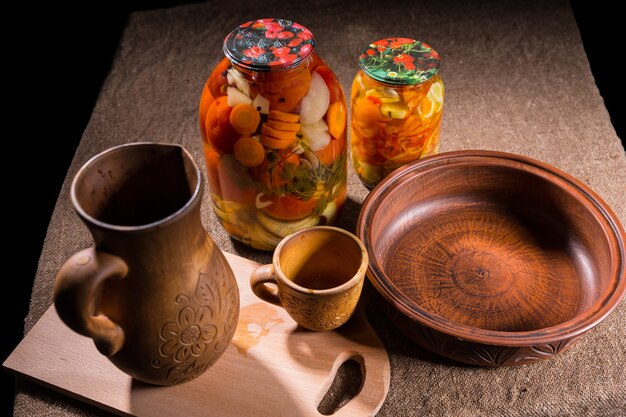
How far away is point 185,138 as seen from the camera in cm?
116

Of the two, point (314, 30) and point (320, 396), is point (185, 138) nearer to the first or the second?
point (314, 30)

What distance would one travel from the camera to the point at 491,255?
0.87m

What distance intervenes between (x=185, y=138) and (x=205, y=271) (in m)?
0.57

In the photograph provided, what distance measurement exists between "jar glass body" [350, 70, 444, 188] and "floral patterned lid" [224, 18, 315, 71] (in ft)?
0.49

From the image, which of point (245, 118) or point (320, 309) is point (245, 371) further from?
point (245, 118)

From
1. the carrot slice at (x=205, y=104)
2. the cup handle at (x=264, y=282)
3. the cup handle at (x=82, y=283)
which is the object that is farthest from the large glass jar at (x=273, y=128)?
the cup handle at (x=82, y=283)

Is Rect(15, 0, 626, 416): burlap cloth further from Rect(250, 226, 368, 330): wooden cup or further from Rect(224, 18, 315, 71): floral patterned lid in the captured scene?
Rect(224, 18, 315, 71): floral patterned lid

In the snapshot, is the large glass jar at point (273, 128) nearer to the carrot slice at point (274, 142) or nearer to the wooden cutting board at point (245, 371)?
the carrot slice at point (274, 142)

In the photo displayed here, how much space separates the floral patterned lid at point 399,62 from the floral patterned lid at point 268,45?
5.4 inches

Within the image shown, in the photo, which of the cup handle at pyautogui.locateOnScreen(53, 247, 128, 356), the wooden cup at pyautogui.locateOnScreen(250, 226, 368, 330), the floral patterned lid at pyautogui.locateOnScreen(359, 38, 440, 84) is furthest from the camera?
the floral patterned lid at pyautogui.locateOnScreen(359, 38, 440, 84)

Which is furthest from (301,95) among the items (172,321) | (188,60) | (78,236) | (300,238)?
(188,60)

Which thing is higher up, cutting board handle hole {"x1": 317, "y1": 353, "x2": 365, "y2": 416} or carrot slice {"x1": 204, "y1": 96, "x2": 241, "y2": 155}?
carrot slice {"x1": 204, "y1": 96, "x2": 241, "y2": 155}

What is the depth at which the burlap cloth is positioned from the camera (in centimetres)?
76

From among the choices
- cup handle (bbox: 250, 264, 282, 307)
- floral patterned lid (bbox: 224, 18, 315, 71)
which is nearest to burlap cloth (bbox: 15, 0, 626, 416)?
cup handle (bbox: 250, 264, 282, 307)
